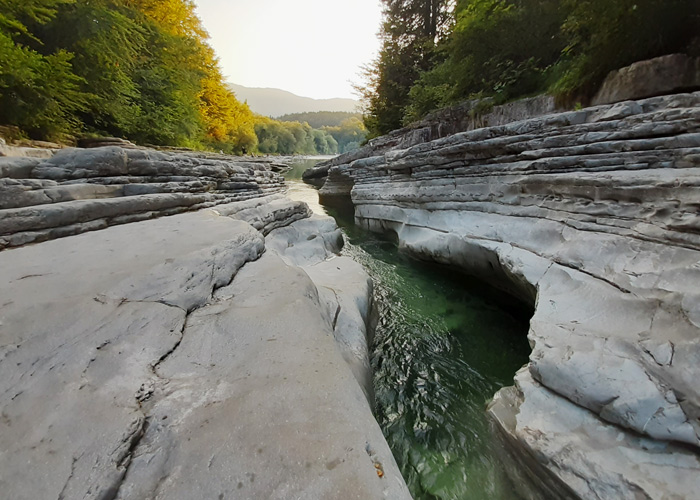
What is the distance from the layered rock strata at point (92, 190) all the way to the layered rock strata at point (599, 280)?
4330 mm

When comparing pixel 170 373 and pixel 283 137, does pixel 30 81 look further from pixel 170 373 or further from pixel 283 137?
pixel 283 137

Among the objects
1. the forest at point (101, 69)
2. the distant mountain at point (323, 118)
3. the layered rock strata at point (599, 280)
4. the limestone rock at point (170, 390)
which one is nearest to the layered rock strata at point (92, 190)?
the limestone rock at point (170, 390)

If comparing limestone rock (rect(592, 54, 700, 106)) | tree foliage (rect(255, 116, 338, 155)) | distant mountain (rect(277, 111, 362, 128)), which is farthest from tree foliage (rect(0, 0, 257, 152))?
distant mountain (rect(277, 111, 362, 128))

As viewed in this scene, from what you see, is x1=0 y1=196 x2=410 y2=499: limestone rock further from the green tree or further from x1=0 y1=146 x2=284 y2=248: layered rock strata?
the green tree

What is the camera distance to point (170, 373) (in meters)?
1.34

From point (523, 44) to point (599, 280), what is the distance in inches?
302

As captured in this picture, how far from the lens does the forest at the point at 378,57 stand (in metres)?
4.38

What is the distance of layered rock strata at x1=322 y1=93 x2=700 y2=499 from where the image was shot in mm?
1479

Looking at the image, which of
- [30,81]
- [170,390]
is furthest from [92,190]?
[30,81]

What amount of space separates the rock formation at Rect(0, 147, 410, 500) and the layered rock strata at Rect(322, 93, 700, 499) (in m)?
1.20

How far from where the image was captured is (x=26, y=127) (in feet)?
19.6

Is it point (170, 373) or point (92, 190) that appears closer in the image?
point (170, 373)

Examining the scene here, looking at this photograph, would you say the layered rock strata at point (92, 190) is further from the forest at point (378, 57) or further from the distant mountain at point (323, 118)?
the distant mountain at point (323, 118)

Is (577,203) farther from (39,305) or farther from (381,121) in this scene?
(381,121)
